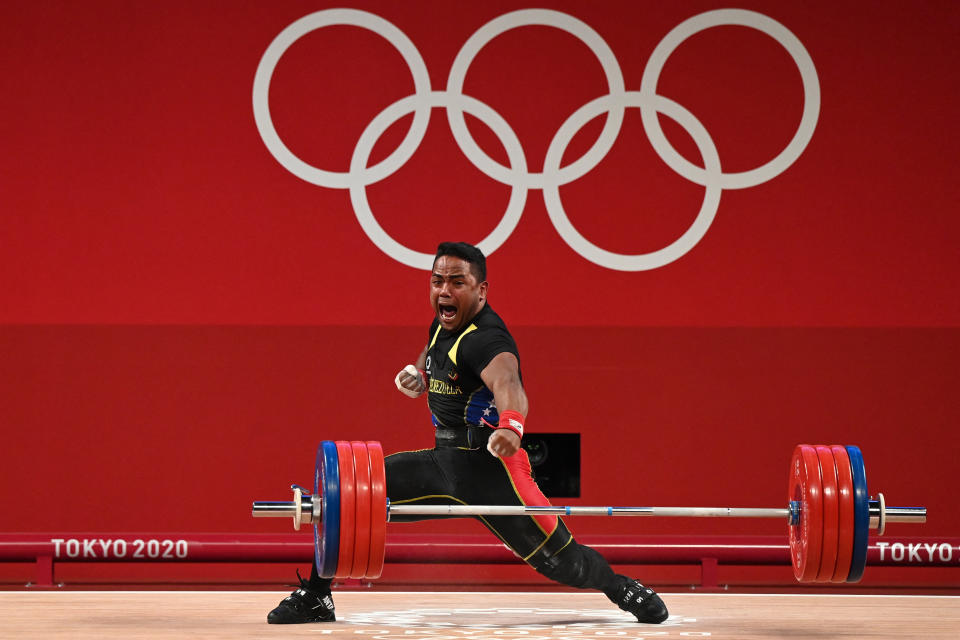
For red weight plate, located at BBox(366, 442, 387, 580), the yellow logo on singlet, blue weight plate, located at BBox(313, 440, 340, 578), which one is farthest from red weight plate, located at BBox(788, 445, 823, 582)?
blue weight plate, located at BBox(313, 440, 340, 578)

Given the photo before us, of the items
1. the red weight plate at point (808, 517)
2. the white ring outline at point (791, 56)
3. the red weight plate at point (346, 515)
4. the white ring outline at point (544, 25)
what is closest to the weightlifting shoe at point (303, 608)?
the red weight plate at point (346, 515)

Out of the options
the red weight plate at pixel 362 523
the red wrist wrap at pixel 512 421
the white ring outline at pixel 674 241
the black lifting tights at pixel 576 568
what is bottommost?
the black lifting tights at pixel 576 568

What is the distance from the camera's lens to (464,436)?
4109 mm

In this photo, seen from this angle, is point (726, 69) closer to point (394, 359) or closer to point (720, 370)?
point (720, 370)

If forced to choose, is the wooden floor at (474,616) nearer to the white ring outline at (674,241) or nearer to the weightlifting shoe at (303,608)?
the weightlifting shoe at (303,608)

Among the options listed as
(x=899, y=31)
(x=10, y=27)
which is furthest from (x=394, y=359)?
(x=899, y=31)

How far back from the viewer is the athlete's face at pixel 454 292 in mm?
4137

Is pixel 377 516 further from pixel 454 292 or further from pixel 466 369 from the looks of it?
Answer: pixel 454 292

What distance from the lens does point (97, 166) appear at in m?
5.62

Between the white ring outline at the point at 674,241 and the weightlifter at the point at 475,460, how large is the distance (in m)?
1.50

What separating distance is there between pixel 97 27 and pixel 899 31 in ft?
12.6

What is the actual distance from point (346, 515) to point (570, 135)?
2.68 metres

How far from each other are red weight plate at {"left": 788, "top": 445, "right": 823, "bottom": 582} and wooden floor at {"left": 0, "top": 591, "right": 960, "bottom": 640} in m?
0.30

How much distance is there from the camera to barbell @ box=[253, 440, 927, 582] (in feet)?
11.8
